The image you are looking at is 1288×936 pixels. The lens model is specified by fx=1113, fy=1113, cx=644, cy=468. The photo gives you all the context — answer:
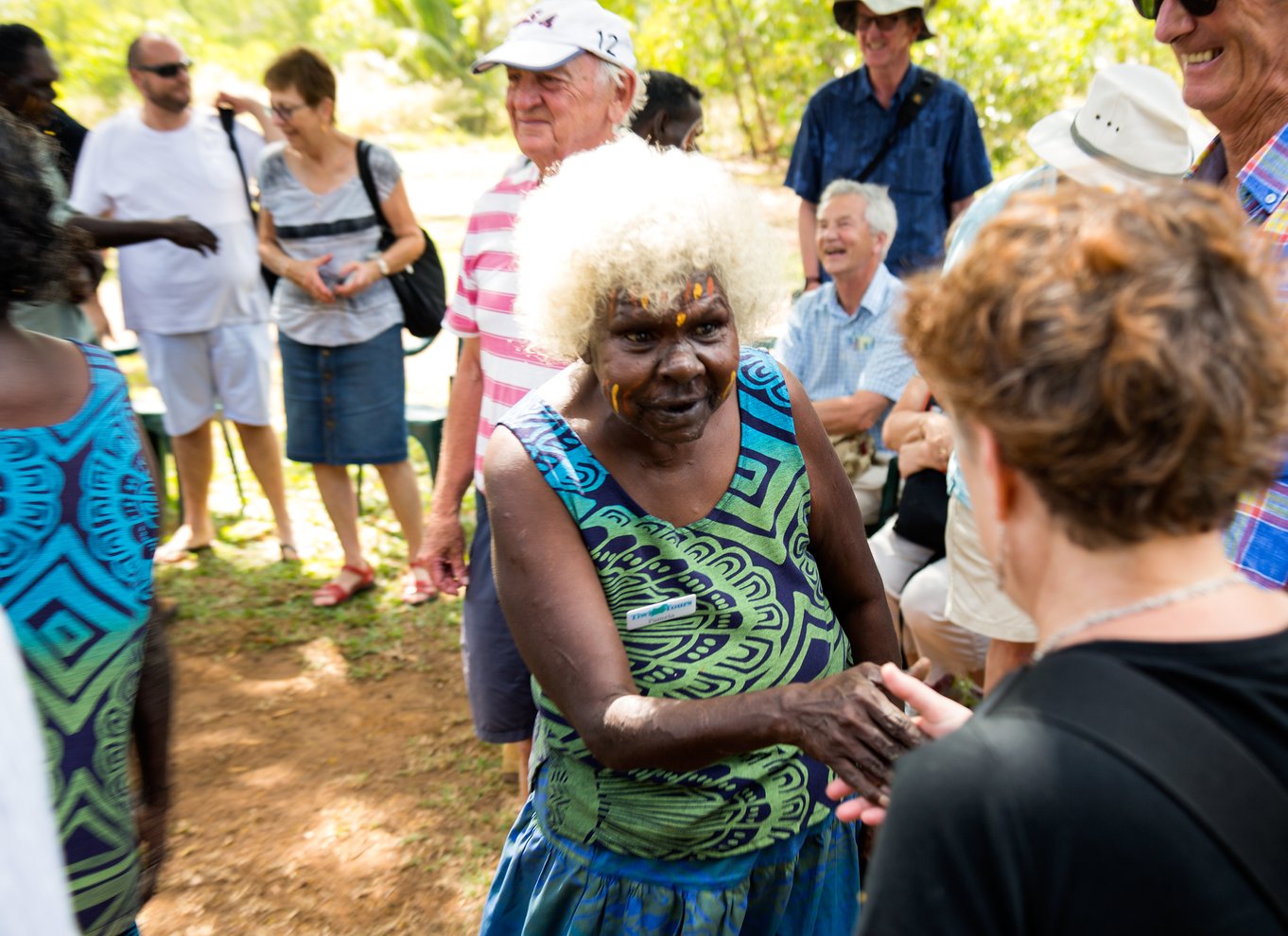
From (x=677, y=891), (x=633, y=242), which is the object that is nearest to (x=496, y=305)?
(x=633, y=242)

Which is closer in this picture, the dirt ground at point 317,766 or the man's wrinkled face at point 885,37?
the dirt ground at point 317,766

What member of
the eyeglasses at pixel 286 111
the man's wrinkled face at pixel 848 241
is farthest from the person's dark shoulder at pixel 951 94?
the eyeglasses at pixel 286 111

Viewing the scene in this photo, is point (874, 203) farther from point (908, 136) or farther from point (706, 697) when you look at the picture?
point (706, 697)

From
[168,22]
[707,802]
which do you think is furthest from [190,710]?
[168,22]

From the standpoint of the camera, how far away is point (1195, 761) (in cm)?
100

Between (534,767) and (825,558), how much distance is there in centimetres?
71

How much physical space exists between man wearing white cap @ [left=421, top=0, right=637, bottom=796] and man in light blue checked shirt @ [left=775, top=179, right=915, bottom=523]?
61.3 inches

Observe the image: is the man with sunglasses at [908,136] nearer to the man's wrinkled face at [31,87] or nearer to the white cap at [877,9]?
the white cap at [877,9]

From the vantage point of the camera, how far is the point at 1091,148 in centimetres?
351

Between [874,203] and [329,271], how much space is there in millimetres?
2444

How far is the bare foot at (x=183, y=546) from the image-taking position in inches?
239

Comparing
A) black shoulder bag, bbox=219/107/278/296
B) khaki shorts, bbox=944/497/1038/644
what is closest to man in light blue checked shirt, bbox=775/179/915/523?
khaki shorts, bbox=944/497/1038/644

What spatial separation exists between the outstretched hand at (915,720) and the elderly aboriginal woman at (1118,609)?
1.19 ft

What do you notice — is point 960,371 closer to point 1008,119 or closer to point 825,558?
point 825,558
